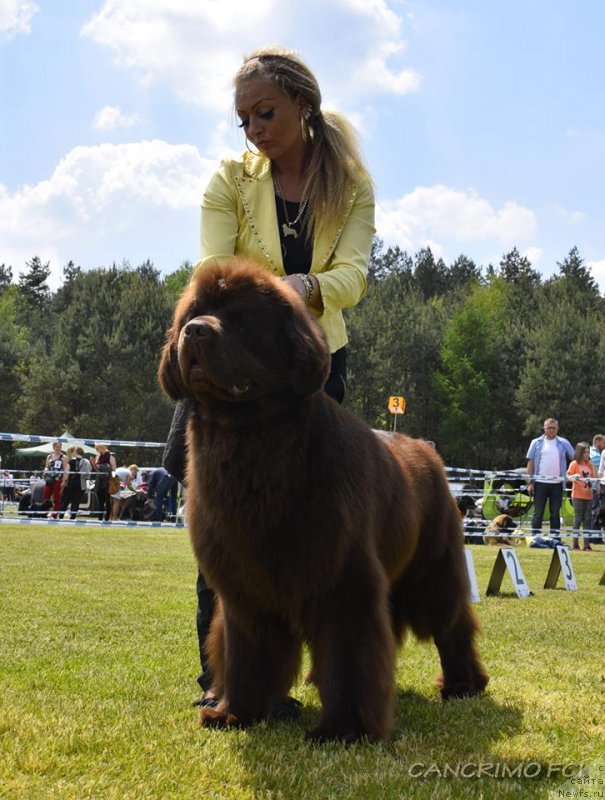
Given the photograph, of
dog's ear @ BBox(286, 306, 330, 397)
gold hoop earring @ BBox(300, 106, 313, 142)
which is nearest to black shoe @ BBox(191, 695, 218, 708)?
dog's ear @ BBox(286, 306, 330, 397)

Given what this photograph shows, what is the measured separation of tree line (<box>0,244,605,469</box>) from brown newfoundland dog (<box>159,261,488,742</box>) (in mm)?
35344

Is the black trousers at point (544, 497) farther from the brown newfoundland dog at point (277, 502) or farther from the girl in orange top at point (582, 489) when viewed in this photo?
the brown newfoundland dog at point (277, 502)

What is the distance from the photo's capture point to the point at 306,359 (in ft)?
8.99

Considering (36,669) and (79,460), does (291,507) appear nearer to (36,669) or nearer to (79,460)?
(36,669)

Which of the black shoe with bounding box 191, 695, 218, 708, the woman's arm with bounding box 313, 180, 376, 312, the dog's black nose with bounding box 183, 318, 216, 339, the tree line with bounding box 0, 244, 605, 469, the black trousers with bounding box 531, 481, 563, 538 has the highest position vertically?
the tree line with bounding box 0, 244, 605, 469

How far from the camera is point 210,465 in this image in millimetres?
2863

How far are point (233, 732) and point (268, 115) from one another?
7.73ft

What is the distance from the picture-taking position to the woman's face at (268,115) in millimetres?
3383

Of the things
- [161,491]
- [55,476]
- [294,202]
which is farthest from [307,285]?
[55,476]

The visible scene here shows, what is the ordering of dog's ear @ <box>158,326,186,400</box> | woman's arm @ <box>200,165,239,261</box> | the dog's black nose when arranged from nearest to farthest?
the dog's black nose → dog's ear @ <box>158,326,186,400</box> → woman's arm @ <box>200,165,239,261</box>

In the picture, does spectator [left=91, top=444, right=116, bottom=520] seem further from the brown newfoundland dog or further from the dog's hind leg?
Answer: the brown newfoundland dog

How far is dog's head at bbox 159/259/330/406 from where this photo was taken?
8.75ft

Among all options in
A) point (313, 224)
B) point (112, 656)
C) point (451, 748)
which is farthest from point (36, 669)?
point (313, 224)

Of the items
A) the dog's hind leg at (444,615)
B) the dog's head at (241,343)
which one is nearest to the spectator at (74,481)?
the dog's hind leg at (444,615)
